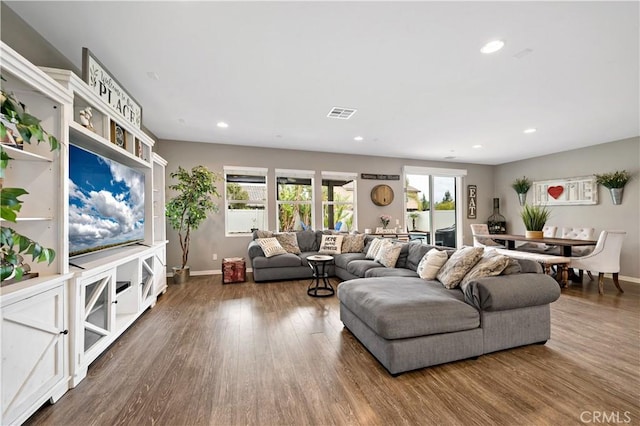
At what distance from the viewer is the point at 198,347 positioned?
2420mm

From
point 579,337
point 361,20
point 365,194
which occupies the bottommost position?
point 579,337

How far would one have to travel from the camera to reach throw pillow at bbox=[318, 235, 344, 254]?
17.3ft

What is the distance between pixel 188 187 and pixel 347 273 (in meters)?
3.18

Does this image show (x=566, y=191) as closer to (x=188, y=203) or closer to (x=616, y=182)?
(x=616, y=182)

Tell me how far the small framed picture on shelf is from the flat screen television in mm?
225

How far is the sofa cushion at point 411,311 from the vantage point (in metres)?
1.96

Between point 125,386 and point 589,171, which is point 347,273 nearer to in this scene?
point 125,386

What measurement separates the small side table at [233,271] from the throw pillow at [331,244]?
151 centimetres

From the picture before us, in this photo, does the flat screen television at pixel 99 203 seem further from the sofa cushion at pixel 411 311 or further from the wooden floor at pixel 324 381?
the sofa cushion at pixel 411 311

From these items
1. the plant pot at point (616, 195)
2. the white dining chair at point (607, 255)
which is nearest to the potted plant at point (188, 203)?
the white dining chair at point (607, 255)

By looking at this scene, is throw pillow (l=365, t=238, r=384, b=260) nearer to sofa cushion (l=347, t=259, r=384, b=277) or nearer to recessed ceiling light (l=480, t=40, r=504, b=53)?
sofa cushion (l=347, t=259, r=384, b=277)

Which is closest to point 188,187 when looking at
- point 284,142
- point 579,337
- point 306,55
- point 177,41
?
point 284,142

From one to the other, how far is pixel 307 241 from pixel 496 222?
5.52 m

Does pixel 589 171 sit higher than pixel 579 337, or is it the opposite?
pixel 589 171
